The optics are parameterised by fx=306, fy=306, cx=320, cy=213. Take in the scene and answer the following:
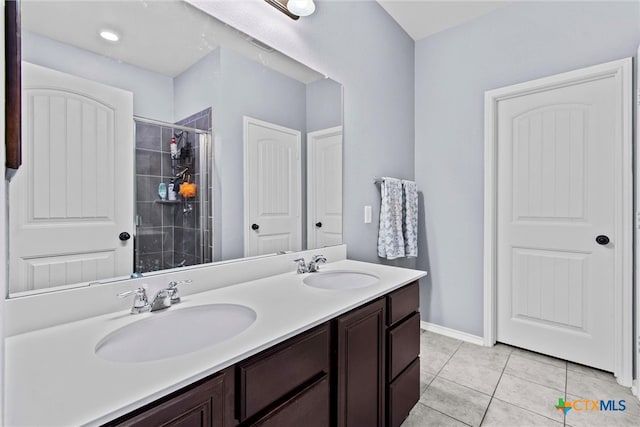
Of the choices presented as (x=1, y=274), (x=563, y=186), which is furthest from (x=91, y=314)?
(x=563, y=186)

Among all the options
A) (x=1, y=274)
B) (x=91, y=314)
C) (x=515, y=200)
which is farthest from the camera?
(x=515, y=200)

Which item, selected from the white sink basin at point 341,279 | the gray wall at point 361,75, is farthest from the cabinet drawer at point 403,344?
the gray wall at point 361,75

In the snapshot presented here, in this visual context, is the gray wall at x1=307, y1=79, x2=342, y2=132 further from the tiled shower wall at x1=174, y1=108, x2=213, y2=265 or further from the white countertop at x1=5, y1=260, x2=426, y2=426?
the white countertop at x1=5, y1=260, x2=426, y2=426

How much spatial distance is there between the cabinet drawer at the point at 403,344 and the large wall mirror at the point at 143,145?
699 millimetres

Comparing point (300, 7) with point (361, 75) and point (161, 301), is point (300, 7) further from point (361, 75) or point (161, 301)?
point (161, 301)

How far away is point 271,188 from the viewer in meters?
1.56

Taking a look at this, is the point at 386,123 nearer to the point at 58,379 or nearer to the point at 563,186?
the point at 563,186

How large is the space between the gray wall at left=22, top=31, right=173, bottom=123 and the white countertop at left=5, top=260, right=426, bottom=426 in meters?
0.71

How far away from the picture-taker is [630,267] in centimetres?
184

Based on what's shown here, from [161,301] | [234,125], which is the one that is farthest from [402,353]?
[234,125]

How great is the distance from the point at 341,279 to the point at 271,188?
0.61 m

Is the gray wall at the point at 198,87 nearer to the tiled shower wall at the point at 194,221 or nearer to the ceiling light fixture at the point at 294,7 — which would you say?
the tiled shower wall at the point at 194,221

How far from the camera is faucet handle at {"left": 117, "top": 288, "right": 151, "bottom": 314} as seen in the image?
97 cm

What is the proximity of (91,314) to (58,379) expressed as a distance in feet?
1.25
